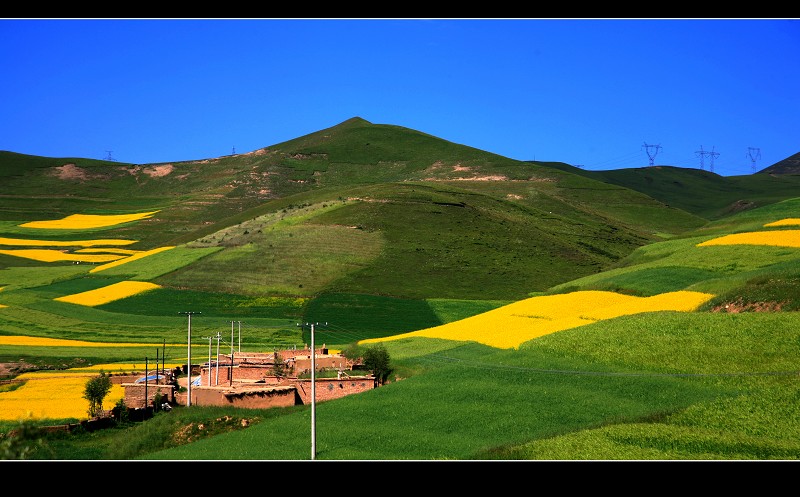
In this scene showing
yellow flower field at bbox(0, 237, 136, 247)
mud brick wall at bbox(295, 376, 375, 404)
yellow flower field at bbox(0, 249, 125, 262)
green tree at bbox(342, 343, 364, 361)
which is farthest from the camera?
yellow flower field at bbox(0, 237, 136, 247)

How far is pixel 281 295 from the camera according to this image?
298 ft

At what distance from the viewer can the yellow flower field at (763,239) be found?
7231cm

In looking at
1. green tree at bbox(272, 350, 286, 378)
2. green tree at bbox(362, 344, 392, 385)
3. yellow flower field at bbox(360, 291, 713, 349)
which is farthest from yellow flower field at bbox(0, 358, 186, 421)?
yellow flower field at bbox(360, 291, 713, 349)

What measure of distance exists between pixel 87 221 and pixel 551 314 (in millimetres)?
130135

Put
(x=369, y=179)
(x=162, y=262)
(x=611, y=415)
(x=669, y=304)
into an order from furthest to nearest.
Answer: (x=369, y=179), (x=162, y=262), (x=669, y=304), (x=611, y=415)

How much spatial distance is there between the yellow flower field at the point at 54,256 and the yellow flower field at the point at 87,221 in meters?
27.8

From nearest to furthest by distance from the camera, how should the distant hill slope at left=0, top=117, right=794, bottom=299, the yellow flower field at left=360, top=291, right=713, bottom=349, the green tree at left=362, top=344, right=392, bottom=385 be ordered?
the green tree at left=362, top=344, right=392, bottom=385, the yellow flower field at left=360, top=291, right=713, bottom=349, the distant hill slope at left=0, top=117, right=794, bottom=299

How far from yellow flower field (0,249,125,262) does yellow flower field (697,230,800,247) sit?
3362 inches

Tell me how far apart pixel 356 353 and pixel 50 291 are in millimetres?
51659

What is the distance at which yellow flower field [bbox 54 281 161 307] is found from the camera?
90.4 meters

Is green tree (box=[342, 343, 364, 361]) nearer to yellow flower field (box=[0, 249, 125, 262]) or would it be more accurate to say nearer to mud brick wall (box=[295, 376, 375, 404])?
mud brick wall (box=[295, 376, 375, 404])

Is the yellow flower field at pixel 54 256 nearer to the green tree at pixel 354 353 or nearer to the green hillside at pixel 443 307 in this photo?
the green hillside at pixel 443 307
